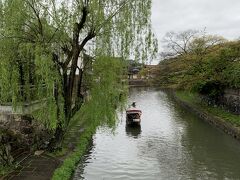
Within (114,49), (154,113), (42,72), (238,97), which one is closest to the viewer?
(42,72)

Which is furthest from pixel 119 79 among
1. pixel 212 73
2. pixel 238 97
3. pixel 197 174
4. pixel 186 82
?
pixel 186 82

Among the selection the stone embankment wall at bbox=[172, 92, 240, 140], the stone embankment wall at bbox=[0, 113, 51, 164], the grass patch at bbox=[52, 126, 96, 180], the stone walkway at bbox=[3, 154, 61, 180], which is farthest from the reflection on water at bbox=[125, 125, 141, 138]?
the stone walkway at bbox=[3, 154, 61, 180]

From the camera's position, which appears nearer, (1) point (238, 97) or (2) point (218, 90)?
(1) point (238, 97)

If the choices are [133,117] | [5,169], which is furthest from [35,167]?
[133,117]

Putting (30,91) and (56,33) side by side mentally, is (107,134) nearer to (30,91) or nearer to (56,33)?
(30,91)

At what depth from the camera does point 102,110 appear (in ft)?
50.4

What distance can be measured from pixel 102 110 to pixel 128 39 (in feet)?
11.1

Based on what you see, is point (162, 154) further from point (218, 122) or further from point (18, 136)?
point (218, 122)

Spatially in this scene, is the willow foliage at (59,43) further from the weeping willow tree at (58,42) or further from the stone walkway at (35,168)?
the stone walkway at (35,168)

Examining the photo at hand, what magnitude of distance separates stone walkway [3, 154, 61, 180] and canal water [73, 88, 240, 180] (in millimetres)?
1219

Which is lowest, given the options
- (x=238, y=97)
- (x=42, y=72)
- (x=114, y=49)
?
(x=238, y=97)

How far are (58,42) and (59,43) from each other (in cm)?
9

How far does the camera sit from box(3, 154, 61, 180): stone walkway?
38.8ft

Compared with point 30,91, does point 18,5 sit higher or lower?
higher
